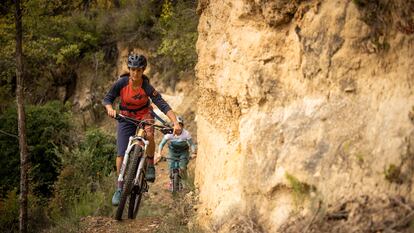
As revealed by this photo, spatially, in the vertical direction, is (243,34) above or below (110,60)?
below

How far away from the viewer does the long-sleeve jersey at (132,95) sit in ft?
24.6

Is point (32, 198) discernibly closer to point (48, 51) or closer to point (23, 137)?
point (23, 137)

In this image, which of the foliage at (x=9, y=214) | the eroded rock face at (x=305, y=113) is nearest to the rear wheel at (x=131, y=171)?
the eroded rock face at (x=305, y=113)

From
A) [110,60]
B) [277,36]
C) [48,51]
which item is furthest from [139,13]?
[277,36]

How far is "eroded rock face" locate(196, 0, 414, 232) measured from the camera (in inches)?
169

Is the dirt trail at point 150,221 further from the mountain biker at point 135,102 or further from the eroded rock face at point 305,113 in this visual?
the eroded rock face at point 305,113

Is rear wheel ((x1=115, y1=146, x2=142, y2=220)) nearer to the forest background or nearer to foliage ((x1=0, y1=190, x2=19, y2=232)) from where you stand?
the forest background

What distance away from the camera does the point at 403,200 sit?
13.1 feet

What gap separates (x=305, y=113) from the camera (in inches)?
196

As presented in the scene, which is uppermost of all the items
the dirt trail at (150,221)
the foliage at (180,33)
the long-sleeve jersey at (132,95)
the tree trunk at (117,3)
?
the tree trunk at (117,3)

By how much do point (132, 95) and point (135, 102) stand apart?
12 cm

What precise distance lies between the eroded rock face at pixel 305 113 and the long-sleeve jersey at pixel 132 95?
1281 millimetres

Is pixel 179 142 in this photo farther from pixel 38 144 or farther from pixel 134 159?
pixel 38 144

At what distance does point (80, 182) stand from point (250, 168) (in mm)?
6775
